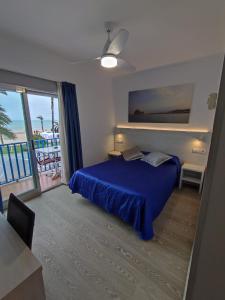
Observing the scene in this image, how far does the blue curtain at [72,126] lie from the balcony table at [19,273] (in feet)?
7.46

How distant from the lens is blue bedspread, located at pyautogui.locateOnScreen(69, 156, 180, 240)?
1.79m

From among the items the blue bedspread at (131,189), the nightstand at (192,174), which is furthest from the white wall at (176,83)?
the blue bedspread at (131,189)

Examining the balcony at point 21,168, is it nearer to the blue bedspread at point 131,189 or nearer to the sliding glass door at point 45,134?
the sliding glass door at point 45,134

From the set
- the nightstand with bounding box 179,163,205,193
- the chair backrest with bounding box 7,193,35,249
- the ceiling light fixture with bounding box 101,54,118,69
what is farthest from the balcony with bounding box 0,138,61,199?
the nightstand with bounding box 179,163,205,193

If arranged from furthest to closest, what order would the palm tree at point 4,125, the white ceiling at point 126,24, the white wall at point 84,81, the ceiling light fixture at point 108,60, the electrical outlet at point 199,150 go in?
the electrical outlet at point 199,150, the palm tree at point 4,125, the white wall at point 84,81, the ceiling light fixture at point 108,60, the white ceiling at point 126,24

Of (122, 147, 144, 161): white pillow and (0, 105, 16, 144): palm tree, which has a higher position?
(0, 105, 16, 144): palm tree

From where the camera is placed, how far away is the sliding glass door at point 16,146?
246 centimetres

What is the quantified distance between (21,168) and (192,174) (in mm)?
3931

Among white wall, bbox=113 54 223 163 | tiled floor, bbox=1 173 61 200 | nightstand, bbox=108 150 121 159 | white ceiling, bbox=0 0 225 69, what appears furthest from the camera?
nightstand, bbox=108 150 121 159

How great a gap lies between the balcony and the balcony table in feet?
7.08

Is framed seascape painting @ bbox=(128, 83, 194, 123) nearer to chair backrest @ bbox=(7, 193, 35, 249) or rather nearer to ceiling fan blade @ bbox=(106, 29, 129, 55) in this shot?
ceiling fan blade @ bbox=(106, 29, 129, 55)

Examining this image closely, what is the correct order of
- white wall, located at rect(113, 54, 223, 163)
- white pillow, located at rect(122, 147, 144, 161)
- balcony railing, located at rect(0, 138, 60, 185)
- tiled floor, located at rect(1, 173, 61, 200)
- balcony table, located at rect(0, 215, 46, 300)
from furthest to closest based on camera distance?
white pillow, located at rect(122, 147, 144, 161) → balcony railing, located at rect(0, 138, 60, 185) → tiled floor, located at rect(1, 173, 61, 200) → white wall, located at rect(113, 54, 223, 163) → balcony table, located at rect(0, 215, 46, 300)

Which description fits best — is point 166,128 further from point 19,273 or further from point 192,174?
point 19,273

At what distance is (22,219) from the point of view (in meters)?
1.02
